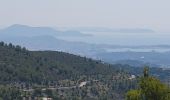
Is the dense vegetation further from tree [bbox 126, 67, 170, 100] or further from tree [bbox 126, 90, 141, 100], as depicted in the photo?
tree [bbox 126, 67, 170, 100]

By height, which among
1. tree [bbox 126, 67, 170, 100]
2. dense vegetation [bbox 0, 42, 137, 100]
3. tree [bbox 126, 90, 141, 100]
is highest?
tree [bbox 126, 67, 170, 100]

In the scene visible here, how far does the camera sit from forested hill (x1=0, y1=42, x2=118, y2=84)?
105 metres

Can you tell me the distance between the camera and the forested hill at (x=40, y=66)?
105m

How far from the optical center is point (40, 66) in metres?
117

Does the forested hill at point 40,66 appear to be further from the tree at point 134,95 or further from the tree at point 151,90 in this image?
the tree at point 151,90

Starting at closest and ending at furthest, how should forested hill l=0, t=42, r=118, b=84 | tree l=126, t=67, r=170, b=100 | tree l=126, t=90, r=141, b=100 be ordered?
tree l=126, t=67, r=170, b=100, tree l=126, t=90, r=141, b=100, forested hill l=0, t=42, r=118, b=84

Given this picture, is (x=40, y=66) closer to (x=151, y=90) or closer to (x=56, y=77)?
(x=56, y=77)

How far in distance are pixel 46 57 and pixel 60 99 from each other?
145 feet

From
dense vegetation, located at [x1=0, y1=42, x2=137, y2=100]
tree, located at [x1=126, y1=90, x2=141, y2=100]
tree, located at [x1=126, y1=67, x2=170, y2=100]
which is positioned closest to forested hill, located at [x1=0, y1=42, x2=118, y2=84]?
dense vegetation, located at [x1=0, y1=42, x2=137, y2=100]

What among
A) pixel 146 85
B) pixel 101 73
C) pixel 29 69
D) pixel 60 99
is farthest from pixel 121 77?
pixel 146 85

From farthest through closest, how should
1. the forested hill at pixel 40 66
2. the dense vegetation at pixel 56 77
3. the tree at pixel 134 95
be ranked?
1. the forested hill at pixel 40 66
2. the dense vegetation at pixel 56 77
3. the tree at pixel 134 95

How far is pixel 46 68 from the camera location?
118 metres

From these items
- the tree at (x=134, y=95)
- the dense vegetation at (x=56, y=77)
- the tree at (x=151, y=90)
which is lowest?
the dense vegetation at (x=56, y=77)

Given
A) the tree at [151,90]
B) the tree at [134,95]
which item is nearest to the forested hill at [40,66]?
the tree at [134,95]
